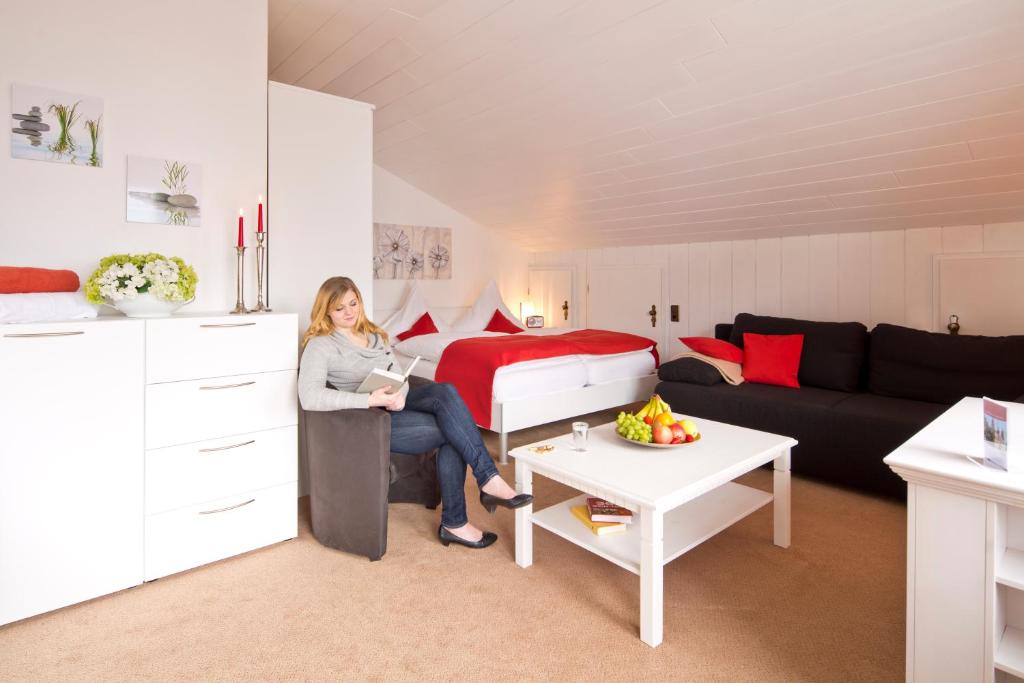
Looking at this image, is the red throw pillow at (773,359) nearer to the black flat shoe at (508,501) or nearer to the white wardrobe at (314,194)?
the black flat shoe at (508,501)

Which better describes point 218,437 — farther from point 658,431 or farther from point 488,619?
point 658,431

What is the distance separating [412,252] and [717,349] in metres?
2.91

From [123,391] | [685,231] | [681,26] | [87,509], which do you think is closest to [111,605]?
[87,509]

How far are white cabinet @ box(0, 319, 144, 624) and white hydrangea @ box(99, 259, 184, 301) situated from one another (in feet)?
0.59

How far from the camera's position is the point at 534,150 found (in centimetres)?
414

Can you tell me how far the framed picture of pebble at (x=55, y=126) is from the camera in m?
2.31

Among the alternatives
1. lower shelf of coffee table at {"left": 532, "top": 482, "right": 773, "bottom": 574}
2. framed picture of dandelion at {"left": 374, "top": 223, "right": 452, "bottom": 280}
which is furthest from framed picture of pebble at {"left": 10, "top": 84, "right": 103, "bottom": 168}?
framed picture of dandelion at {"left": 374, "top": 223, "right": 452, "bottom": 280}

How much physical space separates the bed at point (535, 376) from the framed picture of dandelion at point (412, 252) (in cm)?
27

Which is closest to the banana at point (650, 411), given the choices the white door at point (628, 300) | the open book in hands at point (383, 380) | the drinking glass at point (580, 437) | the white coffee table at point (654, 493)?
the white coffee table at point (654, 493)

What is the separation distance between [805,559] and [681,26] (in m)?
2.38

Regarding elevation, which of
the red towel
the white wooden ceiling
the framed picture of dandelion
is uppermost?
the white wooden ceiling

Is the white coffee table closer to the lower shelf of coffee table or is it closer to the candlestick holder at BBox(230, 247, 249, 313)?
the lower shelf of coffee table

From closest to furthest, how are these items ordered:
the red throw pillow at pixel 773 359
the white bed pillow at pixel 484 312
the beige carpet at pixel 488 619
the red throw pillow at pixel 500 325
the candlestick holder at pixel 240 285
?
the beige carpet at pixel 488 619
the candlestick holder at pixel 240 285
the red throw pillow at pixel 773 359
the red throw pillow at pixel 500 325
the white bed pillow at pixel 484 312

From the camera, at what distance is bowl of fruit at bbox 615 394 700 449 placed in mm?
2326
